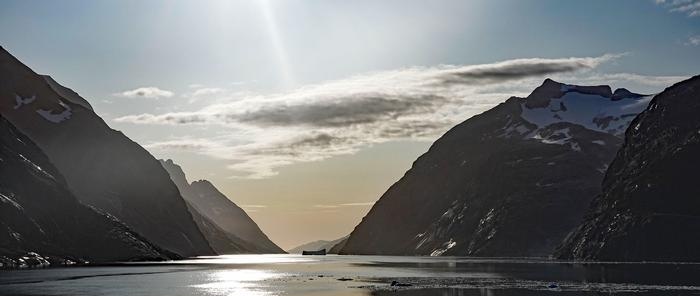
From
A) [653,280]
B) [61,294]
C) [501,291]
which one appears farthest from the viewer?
[653,280]

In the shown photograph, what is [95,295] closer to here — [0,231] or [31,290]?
[31,290]

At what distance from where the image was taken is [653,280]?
127 metres

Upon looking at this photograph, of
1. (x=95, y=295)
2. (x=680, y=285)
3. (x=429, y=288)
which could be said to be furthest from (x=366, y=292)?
(x=680, y=285)

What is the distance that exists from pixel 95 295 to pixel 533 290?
63.3 metres

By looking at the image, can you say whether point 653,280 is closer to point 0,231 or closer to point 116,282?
point 116,282

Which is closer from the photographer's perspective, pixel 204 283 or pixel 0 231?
pixel 204 283

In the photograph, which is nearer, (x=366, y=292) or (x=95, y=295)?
(x=95, y=295)

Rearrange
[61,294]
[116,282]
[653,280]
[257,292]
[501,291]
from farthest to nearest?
[116,282] → [653,280] → [257,292] → [501,291] → [61,294]

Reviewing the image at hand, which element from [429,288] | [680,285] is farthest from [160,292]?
[680,285]

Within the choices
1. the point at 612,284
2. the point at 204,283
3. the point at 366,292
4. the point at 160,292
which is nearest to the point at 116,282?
the point at 204,283

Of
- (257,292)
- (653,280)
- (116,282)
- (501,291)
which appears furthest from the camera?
(116,282)

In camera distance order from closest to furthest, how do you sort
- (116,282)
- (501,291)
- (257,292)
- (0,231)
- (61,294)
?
(61,294) → (501,291) → (257,292) → (116,282) → (0,231)

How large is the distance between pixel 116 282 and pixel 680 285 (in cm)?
9701

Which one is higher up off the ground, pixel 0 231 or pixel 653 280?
pixel 0 231
